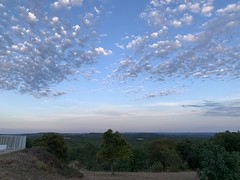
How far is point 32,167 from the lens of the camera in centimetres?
1848

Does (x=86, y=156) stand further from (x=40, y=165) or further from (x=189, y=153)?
(x=40, y=165)

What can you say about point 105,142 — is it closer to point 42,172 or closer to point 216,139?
point 42,172

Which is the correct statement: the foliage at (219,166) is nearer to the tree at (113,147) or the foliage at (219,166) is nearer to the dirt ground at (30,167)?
the dirt ground at (30,167)

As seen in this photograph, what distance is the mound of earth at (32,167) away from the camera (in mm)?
16422

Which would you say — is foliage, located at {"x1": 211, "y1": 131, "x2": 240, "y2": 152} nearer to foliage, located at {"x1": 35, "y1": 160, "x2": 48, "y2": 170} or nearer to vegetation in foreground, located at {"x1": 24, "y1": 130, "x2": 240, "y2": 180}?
vegetation in foreground, located at {"x1": 24, "y1": 130, "x2": 240, "y2": 180}

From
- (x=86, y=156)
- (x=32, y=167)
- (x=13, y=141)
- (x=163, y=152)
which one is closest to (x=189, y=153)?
(x=163, y=152)

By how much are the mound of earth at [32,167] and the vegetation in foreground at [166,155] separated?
8.12 metres

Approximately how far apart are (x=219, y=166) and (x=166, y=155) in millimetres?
26132

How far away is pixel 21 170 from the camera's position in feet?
56.6

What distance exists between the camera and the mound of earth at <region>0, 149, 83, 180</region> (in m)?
16.4

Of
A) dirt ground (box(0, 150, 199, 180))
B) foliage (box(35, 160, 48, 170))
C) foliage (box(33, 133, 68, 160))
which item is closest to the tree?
dirt ground (box(0, 150, 199, 180))

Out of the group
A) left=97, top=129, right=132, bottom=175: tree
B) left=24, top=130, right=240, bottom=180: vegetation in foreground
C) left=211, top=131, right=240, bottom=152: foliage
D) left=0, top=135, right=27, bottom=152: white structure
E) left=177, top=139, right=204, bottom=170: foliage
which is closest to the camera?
left=24, top=130, right=240, bottom=180: vegetation in foreground

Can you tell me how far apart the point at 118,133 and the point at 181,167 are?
10513 mm

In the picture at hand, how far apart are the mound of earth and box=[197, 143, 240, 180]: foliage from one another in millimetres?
8969
